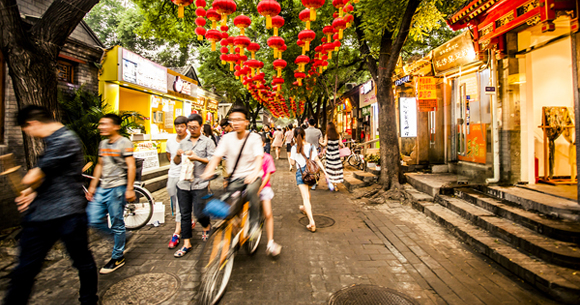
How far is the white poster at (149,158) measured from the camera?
364 inches

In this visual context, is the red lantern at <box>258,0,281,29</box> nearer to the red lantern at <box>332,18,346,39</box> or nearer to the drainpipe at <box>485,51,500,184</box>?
the red lantern at <box>332,18,346,39</box>

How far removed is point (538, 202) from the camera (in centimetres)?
471

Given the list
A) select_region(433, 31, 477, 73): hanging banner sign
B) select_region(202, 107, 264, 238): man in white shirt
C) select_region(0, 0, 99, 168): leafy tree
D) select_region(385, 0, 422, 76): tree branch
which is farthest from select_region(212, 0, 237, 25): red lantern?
select_region(433, 31, 477, 73): hanging banner sign

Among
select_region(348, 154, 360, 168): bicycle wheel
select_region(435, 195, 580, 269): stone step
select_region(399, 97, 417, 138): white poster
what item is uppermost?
select_region(399, 97, 417, 138): white poster

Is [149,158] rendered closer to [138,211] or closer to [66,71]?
[66,71]

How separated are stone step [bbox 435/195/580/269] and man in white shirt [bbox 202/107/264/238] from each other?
3607 mm

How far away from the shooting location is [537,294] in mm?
3174

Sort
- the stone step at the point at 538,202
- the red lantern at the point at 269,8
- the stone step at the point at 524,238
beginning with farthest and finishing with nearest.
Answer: the red lantern at the point at 269,8, the stone step at the point at 538,202, the stone step at the point at 524,238

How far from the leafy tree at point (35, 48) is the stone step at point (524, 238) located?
23.4 ft

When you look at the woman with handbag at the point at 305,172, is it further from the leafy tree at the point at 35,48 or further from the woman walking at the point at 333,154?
the leafy tree at the point at 35,48

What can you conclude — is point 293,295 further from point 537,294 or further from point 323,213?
point 323,213

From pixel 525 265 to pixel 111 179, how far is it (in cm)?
523

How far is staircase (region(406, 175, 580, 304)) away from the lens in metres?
3.31

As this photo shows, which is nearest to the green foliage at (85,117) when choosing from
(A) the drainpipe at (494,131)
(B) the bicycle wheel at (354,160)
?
(A) the drainpipe at (494,131)
